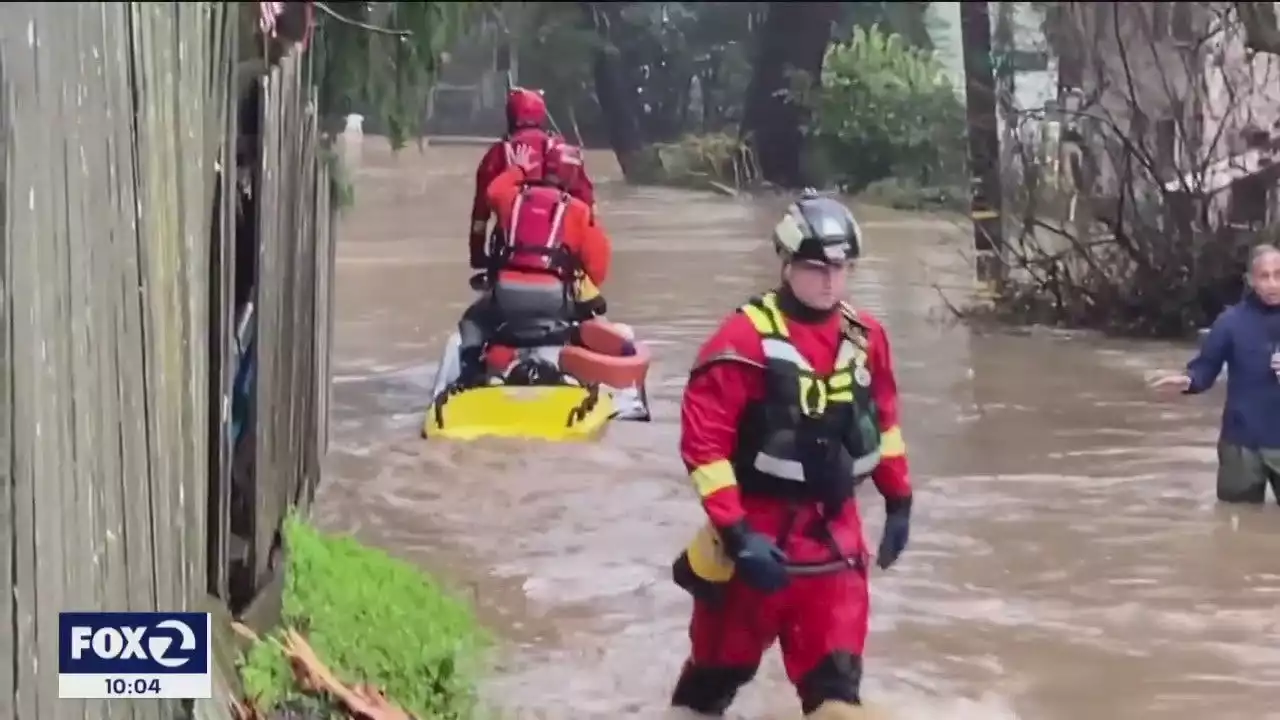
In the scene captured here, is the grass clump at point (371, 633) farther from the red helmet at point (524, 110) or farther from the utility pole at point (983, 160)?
the utility pole at point (983, 160)

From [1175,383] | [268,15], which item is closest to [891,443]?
[268,15]

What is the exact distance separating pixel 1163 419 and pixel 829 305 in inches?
73.3

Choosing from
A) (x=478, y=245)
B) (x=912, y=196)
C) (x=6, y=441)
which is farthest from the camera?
(x=912, y=196)

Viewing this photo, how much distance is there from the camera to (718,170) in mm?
4117

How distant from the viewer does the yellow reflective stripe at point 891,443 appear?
2.53m

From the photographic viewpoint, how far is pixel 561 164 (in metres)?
3.87

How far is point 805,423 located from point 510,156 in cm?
165

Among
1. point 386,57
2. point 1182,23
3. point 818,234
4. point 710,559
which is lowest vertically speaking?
point 710,559

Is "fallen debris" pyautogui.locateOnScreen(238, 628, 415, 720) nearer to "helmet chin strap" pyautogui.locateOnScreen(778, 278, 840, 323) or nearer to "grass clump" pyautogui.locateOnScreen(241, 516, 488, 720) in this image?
"grass clump" pyautogui.locateOnScreen(241, 516, 488, 720)

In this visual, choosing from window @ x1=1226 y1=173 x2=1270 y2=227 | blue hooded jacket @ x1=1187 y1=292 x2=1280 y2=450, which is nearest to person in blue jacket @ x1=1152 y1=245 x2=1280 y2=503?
Result: blue hooded jacket @ x1=1187 y1=292 x2=1280 y2=450

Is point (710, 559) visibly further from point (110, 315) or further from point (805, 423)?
point (110, 315)

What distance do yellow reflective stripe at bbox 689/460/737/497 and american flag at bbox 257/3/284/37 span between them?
87 centimetres

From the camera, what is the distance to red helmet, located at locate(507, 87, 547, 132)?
12.6ft

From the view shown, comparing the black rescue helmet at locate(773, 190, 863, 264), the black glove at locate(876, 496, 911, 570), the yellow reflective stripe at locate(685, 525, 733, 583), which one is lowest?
the yellow reflective stripe at locate(685, 525, 733, 583)
